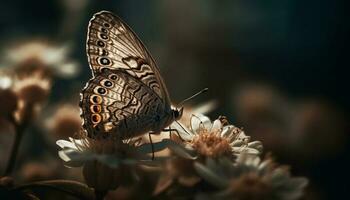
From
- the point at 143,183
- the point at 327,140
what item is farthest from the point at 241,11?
the point at 143,183

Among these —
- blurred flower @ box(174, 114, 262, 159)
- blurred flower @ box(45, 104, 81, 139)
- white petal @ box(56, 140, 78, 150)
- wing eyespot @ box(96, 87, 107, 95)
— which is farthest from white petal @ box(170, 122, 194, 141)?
blurred flower @ box(45, 104, 81, 139)

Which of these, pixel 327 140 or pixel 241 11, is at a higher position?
pixel 241 11

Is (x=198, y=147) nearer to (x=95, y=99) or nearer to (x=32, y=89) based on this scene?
(x=95, y=99)

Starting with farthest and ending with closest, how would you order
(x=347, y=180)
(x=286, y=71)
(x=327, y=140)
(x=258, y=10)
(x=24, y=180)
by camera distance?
1. (x=258, y=10)
2. (x=286, y=71)
3. (x=347, y=180)
4. (x=327, y=140)
5. (x=24, y=180)

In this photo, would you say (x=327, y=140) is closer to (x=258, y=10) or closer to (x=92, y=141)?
(x=92, y=141)

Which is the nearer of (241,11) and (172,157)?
(172,157)
